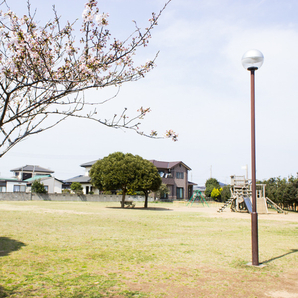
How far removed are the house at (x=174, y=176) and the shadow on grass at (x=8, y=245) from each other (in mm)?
46763

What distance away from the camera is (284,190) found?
96.1ft

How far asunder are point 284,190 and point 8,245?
26.1 m

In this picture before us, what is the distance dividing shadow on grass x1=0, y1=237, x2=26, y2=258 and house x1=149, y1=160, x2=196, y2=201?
153 feet

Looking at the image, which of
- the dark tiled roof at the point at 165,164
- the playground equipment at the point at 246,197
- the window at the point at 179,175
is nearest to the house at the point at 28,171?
the dark tiled roof at the point at 165,164

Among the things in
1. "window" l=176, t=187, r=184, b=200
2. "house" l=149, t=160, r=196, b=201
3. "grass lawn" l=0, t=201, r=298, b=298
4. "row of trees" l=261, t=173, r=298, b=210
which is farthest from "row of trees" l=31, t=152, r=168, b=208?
"window" l=176, t=187, r=184, b=200

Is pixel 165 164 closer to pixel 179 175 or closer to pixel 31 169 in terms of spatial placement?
pixel 179 175

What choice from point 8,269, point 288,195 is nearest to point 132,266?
point 8,269

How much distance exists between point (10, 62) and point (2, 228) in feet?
34.7

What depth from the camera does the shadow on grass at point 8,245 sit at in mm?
8609

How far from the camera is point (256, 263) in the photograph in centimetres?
739

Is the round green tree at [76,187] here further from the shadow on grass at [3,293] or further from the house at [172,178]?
the shadow on grass at [3,293]

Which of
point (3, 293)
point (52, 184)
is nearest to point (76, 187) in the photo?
point (52, 184)

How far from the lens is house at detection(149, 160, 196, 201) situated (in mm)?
57625

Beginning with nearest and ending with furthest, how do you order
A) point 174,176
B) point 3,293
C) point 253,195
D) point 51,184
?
1. point 3,293
2. point 253,195
3. point 51,184
4. point 174,176
